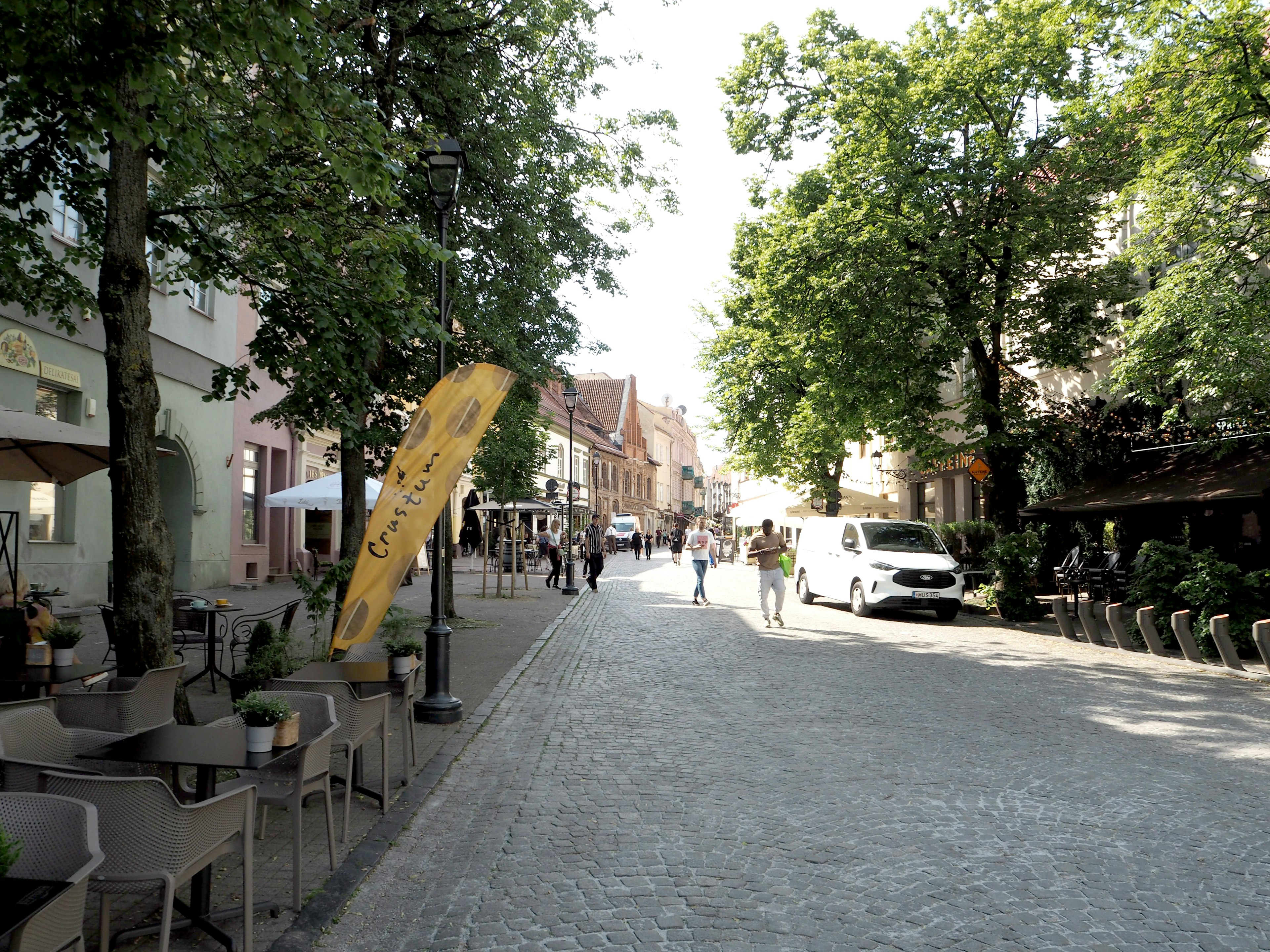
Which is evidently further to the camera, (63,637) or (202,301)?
(202,301)

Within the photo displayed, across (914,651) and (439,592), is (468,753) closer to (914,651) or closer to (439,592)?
(439,592)

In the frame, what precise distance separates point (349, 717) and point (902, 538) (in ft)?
52.0

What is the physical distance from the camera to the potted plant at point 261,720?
427 cm

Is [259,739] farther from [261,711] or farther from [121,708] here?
[121,708]

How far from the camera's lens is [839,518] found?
21000 millimetres

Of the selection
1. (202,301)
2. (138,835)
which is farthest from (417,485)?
(202,301)

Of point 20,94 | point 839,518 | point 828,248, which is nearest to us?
point 20,94

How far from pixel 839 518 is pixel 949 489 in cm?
1248

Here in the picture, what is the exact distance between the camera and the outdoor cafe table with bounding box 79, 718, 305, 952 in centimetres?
391

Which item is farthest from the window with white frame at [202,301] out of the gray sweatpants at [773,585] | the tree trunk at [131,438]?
the tree trunk at [131,438]

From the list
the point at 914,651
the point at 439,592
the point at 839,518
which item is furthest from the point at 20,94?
the point at 839,518

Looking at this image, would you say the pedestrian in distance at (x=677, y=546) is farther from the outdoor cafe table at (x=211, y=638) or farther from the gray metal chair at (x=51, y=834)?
the gray metal chair at (x=51, y=834)

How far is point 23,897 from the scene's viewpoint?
2584 millimetres

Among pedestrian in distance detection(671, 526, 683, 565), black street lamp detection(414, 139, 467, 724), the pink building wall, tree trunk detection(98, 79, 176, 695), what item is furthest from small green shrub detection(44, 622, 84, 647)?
pedestrian in distance detection(671, 526, 683, 565)
